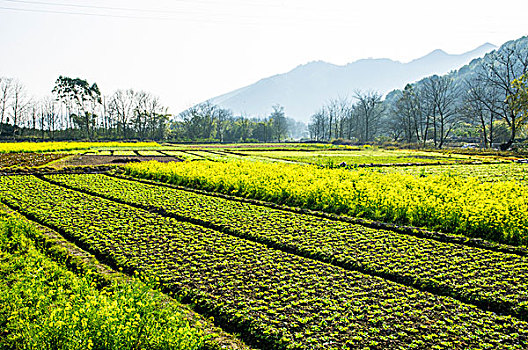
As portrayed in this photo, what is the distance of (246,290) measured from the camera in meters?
4.71

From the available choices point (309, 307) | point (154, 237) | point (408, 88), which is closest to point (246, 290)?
point (309, 307)

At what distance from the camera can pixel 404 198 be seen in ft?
29.2

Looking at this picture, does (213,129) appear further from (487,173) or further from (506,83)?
(487,173)

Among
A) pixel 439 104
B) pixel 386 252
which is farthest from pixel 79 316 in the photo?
pixel 439 104

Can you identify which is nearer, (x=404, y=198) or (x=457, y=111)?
(x=404, y=198)

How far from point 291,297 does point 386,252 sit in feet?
7.59

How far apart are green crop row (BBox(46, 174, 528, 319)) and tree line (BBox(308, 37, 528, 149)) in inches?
1389

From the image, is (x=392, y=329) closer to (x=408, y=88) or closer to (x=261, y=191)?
(x=261, y=191)

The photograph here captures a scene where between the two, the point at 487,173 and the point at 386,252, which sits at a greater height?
the point at 487,173

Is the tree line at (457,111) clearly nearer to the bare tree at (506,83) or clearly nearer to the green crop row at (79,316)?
the bare tree at (506,83)

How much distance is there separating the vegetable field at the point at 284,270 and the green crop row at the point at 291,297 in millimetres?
19

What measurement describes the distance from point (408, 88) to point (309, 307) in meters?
78.0

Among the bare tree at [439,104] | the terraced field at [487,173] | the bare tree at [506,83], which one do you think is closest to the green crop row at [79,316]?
the terraced field at [487,173]

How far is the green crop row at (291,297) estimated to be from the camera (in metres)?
3.70
